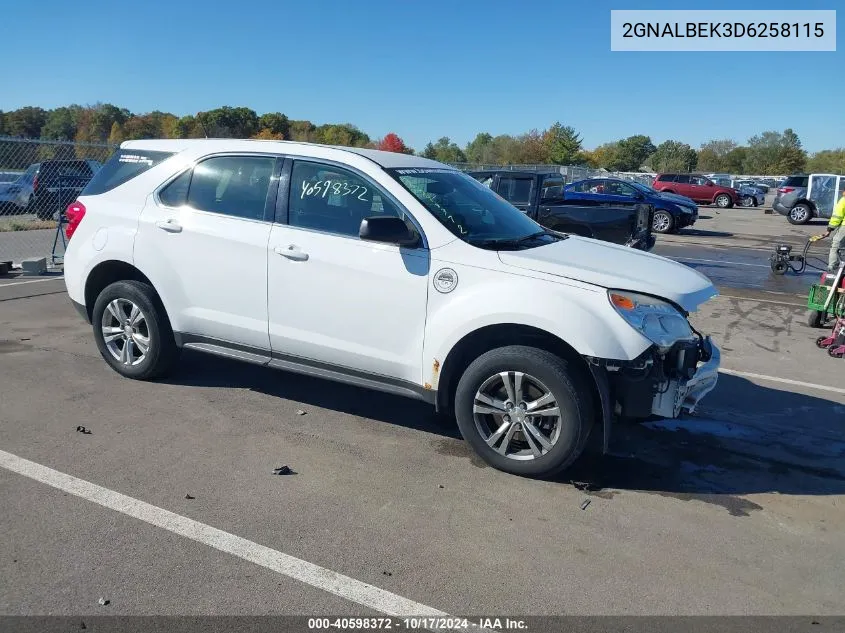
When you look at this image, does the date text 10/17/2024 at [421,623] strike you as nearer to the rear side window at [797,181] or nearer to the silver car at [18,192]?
the silver car at [18,192]

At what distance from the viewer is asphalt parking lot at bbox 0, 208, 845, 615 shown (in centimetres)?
296

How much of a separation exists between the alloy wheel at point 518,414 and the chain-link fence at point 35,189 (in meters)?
10.8

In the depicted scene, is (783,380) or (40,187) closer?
(783,380)

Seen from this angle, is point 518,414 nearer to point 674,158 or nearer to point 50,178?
point 50,178

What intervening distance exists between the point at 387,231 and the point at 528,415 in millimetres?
1399

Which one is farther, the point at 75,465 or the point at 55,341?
the point at 55,341

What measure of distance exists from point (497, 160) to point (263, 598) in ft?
270

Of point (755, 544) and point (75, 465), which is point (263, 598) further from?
point (755, 544)

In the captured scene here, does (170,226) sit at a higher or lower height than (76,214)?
lower

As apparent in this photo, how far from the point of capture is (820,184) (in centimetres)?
2503

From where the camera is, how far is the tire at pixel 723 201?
3428 cm

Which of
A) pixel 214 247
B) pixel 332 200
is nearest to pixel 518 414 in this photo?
pixel 332 200

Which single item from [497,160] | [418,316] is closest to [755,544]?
[418,316]

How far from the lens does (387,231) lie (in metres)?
4.19
